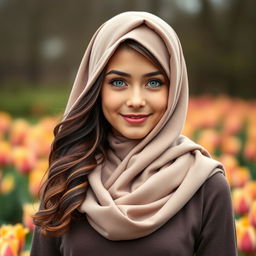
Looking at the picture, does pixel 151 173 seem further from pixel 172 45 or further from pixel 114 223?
pixel 172 45

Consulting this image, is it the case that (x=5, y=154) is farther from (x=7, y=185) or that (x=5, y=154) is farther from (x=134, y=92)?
(x=134, y=92)

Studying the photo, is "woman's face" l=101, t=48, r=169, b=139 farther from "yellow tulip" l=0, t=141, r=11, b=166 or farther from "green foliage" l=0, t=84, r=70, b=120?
"green foliage" l=0, t=84, r=70, b=120

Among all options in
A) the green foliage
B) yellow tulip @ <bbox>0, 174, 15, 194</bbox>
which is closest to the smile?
yellow tulip @ <bbox>0, 174, 15, 194</bbox>

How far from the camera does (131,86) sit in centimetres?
269

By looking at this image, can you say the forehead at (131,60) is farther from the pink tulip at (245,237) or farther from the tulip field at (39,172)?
the pink tulip at (245,237)

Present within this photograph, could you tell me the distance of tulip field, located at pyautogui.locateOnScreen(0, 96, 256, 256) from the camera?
3.71 m

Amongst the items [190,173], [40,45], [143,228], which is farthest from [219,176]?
[40,45]

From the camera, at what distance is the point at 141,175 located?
8.87ft

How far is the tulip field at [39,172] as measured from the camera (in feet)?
12.2

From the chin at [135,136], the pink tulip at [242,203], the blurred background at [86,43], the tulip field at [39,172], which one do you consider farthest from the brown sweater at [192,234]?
the blurred background at [86,43]

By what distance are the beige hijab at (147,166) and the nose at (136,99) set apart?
10 centimetres

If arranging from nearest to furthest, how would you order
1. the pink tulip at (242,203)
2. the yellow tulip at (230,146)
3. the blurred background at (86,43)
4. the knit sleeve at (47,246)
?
the knit sleeve at (47,246)
the pink tulip at (242,203)
the yellow tulip at (230,146)
the blurred background at (86,43)

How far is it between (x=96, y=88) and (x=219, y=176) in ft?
1.70

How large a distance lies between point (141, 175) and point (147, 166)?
37 mm
